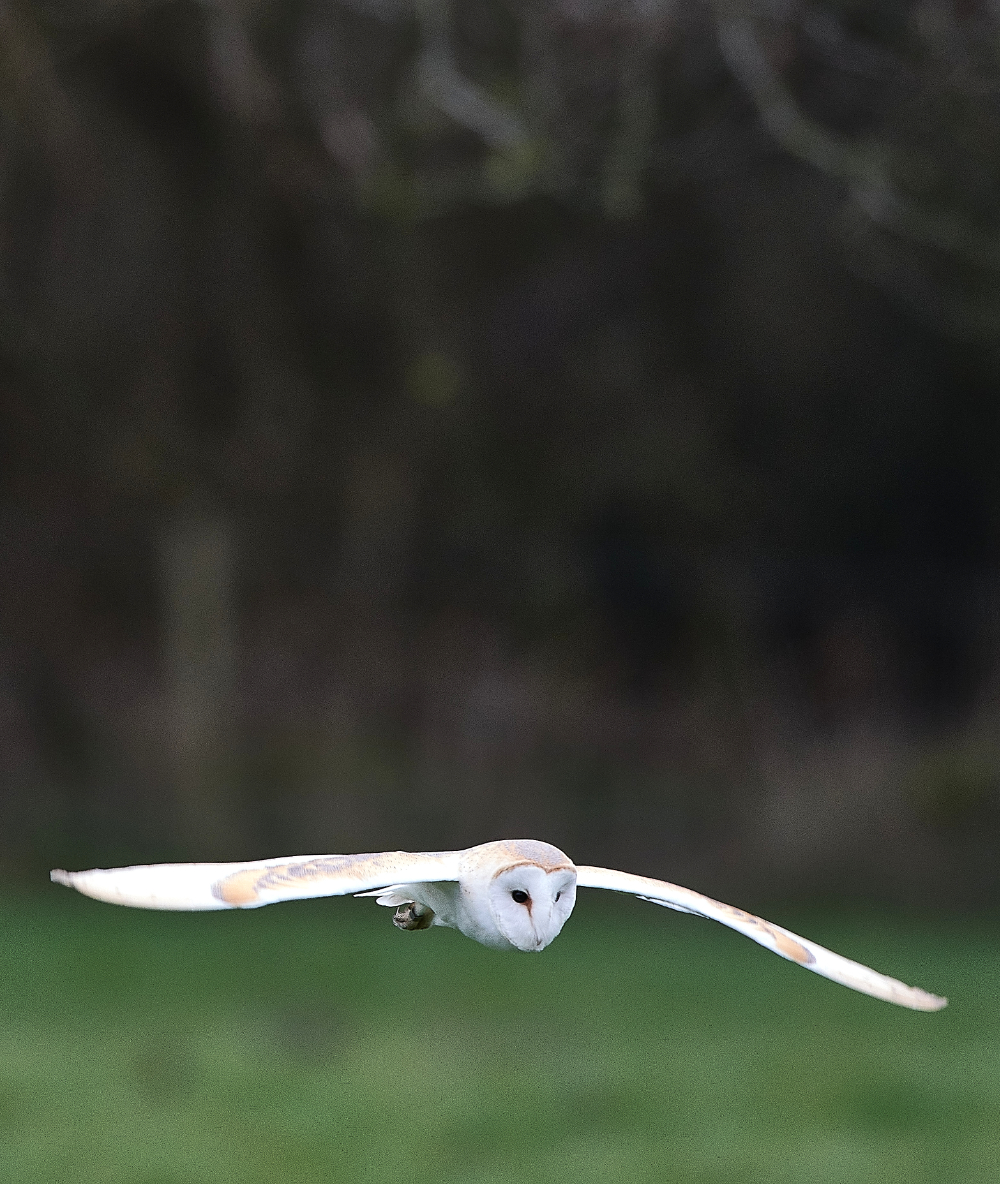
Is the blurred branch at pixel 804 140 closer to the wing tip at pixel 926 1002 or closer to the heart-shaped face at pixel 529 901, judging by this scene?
the wing tip at pixel 926 1002

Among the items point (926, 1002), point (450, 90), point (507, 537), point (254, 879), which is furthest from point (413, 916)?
point (507, 537)

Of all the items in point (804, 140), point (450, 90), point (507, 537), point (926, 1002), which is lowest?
point (926, 1002)

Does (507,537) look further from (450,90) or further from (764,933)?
(764,933)

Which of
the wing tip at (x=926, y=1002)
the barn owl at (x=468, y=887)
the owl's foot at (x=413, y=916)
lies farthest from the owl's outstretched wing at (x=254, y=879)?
the wing tip at (x=926, y=1002)

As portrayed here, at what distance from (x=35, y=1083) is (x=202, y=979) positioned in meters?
1.42

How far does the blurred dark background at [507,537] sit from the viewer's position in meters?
7.40

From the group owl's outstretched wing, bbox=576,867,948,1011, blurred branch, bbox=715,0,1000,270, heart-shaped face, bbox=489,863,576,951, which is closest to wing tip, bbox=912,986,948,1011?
owl's outstretched wing, bbox=576,867,948,1011

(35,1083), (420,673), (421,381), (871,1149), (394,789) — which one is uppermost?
(420,673)

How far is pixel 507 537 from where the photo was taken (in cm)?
873

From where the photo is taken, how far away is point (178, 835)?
808cm

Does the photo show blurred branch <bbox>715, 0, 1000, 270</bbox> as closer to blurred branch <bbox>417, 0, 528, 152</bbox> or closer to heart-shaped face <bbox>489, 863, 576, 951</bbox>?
blurred branch <bbox>417, 0, 528, 152</bbox>

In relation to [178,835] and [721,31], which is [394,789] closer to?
[178,835]

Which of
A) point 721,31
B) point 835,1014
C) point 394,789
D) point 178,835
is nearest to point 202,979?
point 178,835

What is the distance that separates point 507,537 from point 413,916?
25.3 feet
